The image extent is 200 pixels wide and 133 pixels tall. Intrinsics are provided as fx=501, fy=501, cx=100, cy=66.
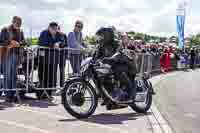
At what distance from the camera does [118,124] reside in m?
8.60

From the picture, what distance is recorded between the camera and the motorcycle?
8.91 meters

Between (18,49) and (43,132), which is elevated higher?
(18,49)

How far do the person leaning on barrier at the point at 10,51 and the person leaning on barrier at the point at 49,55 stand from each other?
762 mm

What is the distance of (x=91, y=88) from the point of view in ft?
29.5

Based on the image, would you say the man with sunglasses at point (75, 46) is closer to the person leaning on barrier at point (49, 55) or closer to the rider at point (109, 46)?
the person leaning on barrier at point (49, 55)

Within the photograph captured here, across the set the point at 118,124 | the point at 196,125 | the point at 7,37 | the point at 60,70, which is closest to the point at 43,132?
the point at 118,124

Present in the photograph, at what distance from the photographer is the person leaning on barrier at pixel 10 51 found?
10.5m

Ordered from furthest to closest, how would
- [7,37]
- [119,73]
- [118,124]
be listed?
1. [7,37]
2. [119,73]
3. [118,124]

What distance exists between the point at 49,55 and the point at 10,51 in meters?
1.09

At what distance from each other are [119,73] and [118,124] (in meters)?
1.11

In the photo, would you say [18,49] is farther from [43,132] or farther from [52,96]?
[43,132]

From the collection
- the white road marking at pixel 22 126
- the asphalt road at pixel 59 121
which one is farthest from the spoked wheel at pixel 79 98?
the white road marking at pixel 22 126

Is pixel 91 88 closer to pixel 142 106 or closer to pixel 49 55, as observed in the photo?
pixel 142 106

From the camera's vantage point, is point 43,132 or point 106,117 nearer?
point 43,132
